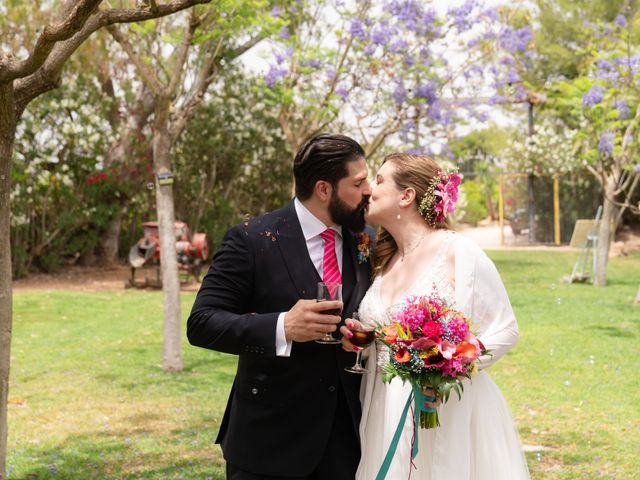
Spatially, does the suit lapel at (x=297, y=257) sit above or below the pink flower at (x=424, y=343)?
above

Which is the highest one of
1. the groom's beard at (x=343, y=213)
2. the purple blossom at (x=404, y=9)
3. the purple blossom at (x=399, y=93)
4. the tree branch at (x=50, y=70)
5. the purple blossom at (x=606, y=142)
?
the purple blossom at (x=404, y=9)

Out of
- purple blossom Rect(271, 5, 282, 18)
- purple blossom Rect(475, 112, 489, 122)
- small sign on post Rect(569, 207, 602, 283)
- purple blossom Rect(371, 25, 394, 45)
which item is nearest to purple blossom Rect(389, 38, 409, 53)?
purple blossom Rect(371, 25, 394, 45)

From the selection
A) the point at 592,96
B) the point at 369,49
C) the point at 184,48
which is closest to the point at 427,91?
the point at 369,49

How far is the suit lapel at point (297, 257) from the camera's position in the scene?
3.59 meters

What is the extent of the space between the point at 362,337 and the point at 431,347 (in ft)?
0.89

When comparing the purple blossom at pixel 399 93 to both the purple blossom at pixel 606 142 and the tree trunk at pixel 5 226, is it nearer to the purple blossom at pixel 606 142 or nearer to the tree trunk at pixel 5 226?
the purple blossom at pixel 606 142

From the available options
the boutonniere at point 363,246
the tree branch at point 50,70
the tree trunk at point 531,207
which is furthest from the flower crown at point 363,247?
the tree trunk at point 531,207

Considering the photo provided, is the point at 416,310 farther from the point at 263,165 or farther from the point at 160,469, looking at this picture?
the point at 263,165

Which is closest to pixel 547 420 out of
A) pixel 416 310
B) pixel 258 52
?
pixel 416 310

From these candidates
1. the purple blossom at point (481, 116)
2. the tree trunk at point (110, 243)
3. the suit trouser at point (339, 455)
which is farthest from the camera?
the tree trunk at point (110, 243)

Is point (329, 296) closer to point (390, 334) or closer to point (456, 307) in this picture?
point (390, 334)

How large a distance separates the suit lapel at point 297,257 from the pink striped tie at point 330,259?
71mm

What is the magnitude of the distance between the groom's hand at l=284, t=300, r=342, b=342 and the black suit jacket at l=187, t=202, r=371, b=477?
19 cm

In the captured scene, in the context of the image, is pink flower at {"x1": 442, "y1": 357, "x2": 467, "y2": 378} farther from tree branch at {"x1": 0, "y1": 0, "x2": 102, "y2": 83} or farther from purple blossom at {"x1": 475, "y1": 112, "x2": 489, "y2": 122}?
purple blossom at {"x1": 475, "y1": 112, "x2": 489, "y2": 122}
